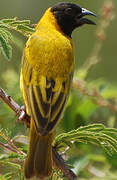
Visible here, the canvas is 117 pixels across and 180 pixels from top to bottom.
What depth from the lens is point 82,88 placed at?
13.8 feet

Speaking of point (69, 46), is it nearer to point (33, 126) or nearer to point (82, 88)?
point (82, 88)

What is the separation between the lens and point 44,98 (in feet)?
10.6

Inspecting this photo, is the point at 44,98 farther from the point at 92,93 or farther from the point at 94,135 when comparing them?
the point at 92,93

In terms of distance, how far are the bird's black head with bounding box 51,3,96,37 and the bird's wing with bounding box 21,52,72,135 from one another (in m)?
1.07

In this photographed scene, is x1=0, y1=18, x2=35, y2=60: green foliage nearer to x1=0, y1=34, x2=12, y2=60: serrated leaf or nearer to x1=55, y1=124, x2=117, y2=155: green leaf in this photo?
x1=0, y1=34, x2=12, y2=60: serrated leaf

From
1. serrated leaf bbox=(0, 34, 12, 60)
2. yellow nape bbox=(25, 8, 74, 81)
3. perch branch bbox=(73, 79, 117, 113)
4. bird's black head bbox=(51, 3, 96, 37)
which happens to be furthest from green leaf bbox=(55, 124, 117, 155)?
bird's black head bbox=(51, 3, 96, 37)

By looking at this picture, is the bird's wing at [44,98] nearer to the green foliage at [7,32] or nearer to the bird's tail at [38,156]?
the bird's tail at [38,156]

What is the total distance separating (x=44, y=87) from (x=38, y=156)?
1.98ft

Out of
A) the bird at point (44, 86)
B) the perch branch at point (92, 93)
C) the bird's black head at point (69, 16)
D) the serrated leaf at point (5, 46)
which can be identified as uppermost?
the serrated leaf at point (5, 46)

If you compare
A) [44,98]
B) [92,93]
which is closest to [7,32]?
[44,98]

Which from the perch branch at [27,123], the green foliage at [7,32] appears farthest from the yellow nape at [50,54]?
the green foliage at [7,32]

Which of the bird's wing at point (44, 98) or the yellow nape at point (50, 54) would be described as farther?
the yellow nape at point (50, 54)

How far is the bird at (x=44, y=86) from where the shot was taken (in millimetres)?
2916

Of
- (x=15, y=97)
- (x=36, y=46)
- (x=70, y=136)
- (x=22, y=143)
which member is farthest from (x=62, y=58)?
(x=70, y=136)
